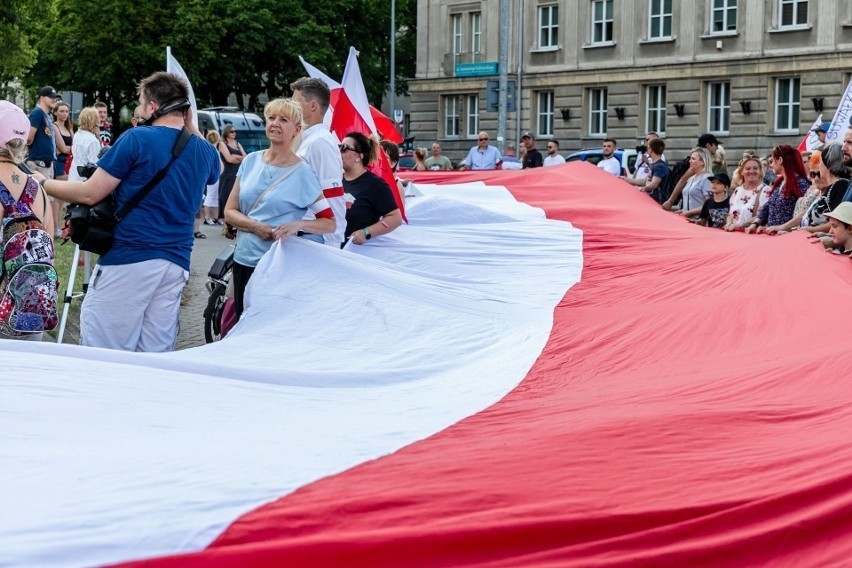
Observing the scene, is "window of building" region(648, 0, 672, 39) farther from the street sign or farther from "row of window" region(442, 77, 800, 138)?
the street sign

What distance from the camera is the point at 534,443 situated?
362cm

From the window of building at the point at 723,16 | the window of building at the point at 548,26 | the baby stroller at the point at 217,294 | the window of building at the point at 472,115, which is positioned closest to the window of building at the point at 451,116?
the window of building at the point at 472,115

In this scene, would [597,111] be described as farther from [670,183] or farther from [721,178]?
[721,178]

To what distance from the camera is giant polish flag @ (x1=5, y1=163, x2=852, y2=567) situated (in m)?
2.96

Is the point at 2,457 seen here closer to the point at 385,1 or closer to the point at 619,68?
the point at 619,68

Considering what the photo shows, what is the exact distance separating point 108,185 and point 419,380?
1.72 metres

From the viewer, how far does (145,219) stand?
19.5 ft

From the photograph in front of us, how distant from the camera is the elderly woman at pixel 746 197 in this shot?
39.9ft

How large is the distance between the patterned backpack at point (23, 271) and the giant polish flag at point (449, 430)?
87 centimetres

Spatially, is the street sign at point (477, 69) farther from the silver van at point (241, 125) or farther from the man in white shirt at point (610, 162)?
the man in white shirt at point (610, 162)

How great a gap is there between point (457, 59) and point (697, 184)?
118 ft

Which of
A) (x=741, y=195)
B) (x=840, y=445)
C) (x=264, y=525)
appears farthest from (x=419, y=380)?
(x=741, y=195)

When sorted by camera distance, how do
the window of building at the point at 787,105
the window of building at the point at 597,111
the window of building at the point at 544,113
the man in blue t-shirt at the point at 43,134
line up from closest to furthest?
1. the man in blue t-shirt at the point at 43,134
2. the window of building at the point at 787,105
3. the window of building at the point at 597,111
4. the window of building at the point at 544,113

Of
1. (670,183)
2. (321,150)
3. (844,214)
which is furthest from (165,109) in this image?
(670,183)
